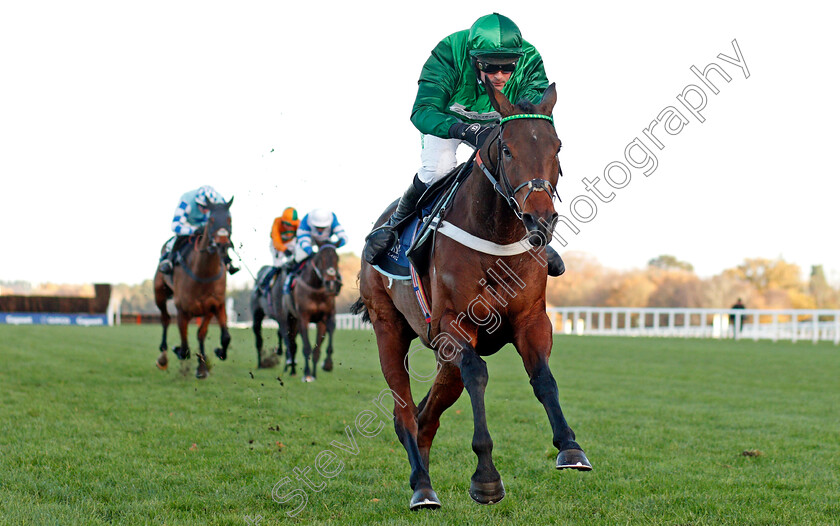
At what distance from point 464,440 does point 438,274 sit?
10.2ft

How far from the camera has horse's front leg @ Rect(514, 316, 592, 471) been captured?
3348mm

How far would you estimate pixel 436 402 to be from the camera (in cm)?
459

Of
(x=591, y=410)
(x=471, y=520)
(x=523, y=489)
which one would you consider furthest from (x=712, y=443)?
(x=471, y=520)

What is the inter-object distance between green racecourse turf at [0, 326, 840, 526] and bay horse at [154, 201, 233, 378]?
2.46ft

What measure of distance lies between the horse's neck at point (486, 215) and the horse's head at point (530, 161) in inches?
4.1

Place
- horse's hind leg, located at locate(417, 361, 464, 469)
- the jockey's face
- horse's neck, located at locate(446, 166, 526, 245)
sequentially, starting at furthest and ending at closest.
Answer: horse's hind leg, located at locate(417, 361, 464, 469), the jockey's face, horse's neck, located at locate(446, 166, 526, 245)

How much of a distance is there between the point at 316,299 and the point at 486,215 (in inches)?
351

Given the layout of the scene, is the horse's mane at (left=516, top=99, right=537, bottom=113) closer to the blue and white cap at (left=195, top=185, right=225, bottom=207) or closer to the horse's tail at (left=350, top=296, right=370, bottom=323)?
the horse's tail at (left=350, top=296, right=370, bottom=323)

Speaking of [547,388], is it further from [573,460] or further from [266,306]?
[266,306]

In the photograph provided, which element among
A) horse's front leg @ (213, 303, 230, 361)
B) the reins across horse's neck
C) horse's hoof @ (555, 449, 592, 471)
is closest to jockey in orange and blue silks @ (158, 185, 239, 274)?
horse's front leg @ (213, 303, 230, 361)

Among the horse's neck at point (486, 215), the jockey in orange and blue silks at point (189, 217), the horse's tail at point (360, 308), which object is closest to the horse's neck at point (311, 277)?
the jockey in orange and blue silks at point (189, 217)

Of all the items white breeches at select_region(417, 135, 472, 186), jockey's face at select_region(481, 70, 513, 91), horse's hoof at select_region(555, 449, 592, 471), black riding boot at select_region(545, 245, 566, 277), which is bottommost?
horse's hoof at select_region(555, 449, 592, 471)

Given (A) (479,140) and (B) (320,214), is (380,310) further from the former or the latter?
(B) (320,214)

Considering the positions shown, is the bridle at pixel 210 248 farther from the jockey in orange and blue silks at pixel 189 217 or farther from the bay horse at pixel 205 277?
the jockey in orange and blue silks at pixel 189 217
